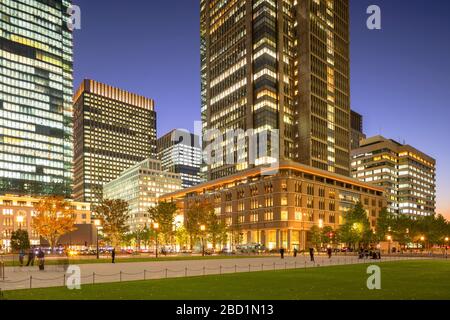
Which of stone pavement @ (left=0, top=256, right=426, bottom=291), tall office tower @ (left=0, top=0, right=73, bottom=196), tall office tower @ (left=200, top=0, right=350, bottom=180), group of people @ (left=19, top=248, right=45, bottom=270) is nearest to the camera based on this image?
stone pavement @ (left=0, top=256, right=426, bottom=291)

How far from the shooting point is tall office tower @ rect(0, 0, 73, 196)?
17850 cm

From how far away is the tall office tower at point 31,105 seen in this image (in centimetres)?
17850

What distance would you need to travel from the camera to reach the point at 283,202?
127188 mm

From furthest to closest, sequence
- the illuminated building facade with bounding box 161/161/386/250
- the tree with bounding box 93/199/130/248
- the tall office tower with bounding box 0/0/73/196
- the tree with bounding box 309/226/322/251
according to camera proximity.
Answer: the tall office tower with bounding box 0/0/73/196 → the illuminated building facade with bounding box 161/161/386/250 → the tree with bounding box 309/226/322/251 → the tree with bounding box 93/199/130/248

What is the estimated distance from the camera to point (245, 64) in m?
174

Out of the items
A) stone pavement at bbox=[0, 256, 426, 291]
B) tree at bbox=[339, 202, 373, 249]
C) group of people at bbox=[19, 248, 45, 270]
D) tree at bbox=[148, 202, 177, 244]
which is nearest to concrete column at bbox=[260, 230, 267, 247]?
tree at bbox=[339, 202, 373, 249]

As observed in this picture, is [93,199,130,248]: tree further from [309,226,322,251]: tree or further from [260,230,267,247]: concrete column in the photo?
[309,226,322,251]: tree

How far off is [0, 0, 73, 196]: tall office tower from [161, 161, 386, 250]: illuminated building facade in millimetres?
77619

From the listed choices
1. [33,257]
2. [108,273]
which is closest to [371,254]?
[108,273]

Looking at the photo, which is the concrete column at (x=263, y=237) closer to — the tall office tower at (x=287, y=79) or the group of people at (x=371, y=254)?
the tall office tower at (x=287, y=79)

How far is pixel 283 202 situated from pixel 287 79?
204 feet

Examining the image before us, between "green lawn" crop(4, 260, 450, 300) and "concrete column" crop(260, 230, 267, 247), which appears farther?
"concrete column" crop(260, 230, 267, 247)

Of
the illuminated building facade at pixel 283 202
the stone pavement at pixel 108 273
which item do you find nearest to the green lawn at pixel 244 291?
the stone pavement at pixel 108 273

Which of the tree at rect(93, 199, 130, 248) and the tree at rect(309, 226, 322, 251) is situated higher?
the tree at rect(93, 199, 130, 248)
